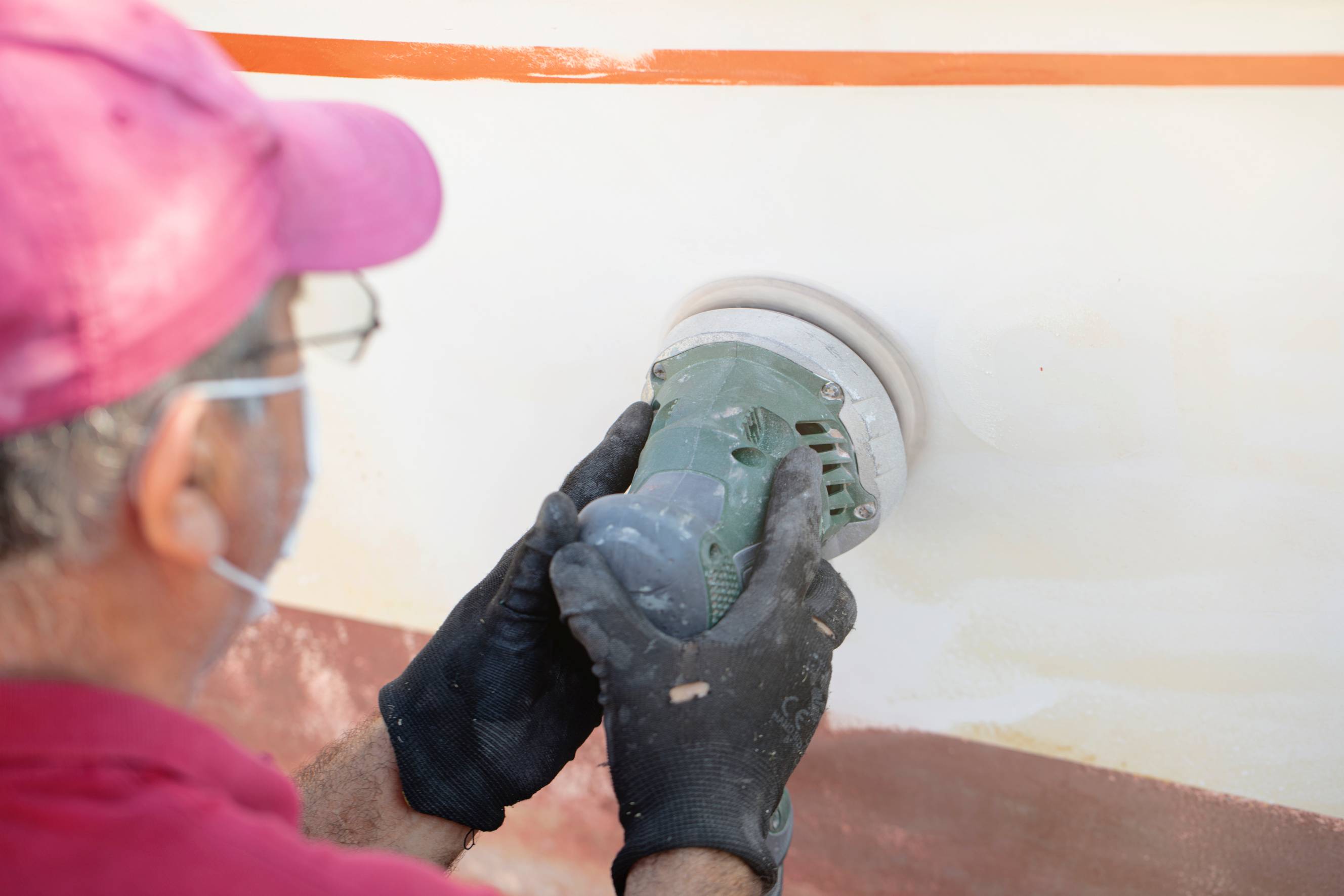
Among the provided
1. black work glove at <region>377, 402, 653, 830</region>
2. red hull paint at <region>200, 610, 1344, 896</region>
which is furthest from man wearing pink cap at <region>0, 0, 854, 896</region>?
red hull paint at <region>200, 610, 1344, 896</region>

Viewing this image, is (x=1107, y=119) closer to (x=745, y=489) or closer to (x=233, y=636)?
(x=745, y=489)

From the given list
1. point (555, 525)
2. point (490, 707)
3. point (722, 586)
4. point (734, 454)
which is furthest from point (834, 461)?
point (490, 707)

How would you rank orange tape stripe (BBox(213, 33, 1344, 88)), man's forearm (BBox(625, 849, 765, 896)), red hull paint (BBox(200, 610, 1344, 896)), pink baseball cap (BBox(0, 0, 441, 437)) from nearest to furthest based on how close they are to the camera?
pink baseball cap (BBox(0, 0, 441, 437)) → man's forearm (BBox(625, 849, 765, 896)) → orange tape stripe (BBox(213, 33, 1344, 88)) → red hull paint (BBox(200, 610, 1344, 896))

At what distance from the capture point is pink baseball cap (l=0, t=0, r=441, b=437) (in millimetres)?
540

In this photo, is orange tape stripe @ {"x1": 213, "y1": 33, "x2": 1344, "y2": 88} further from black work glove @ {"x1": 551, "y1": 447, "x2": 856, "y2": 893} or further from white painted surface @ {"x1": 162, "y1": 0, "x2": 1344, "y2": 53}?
black work glove @ {"x1": 551, "y1": 447, "x2": 856, "y2": 893}

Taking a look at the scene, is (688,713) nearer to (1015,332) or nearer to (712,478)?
(712,478)

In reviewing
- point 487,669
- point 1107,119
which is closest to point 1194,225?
point 1107,119

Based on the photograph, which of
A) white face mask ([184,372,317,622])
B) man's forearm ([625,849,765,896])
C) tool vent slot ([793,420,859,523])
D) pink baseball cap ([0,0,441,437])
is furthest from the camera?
tool vent slot ([793,420,859,523])

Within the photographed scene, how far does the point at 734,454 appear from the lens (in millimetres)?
1116

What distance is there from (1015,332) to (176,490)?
0.98 m

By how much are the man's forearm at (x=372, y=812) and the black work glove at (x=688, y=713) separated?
28 cm

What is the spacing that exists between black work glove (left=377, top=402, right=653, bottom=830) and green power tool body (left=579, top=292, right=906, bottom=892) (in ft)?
0.50

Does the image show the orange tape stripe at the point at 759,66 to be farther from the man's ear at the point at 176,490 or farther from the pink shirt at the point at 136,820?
the pink shirt at the point at 136,820

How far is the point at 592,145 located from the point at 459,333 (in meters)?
0.42
